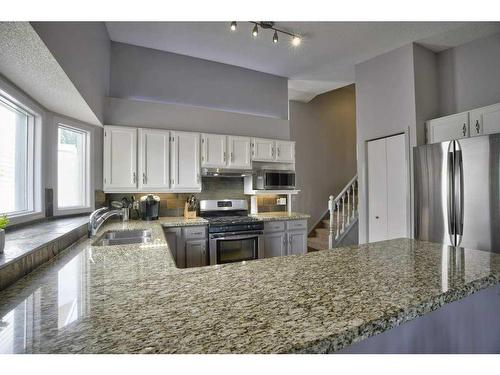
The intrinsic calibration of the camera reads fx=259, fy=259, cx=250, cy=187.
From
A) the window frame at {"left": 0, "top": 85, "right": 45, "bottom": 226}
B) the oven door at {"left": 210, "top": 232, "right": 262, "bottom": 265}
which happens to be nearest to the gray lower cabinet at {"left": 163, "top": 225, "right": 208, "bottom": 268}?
the oven door at {"left": 210, "top": 232, "right": 262, "bottom": 265}

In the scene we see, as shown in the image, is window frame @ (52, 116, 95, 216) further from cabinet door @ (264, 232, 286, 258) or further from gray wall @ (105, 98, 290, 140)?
cabinet door @ (264, 232, 286, 258)

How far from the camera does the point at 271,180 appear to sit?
372cm

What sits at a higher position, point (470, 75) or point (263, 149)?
point (470, 75)

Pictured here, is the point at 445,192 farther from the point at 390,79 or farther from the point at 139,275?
the point at 139,275

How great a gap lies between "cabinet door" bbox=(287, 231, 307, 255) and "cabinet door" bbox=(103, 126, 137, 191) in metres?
2.16

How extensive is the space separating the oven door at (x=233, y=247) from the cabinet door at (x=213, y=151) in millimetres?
988

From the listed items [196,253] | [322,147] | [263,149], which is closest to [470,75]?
[263,149]

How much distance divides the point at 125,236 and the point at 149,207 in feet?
2.29

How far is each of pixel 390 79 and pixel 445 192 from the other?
5.83 ft

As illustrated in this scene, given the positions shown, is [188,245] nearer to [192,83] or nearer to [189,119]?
[189,119]

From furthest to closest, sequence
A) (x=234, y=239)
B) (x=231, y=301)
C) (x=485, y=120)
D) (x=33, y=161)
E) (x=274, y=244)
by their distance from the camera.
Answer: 1. (x=274, y=244)
2. (x=234, y=239)
3. (x=485, y=120)
4. (x=33, y=161)
5. (x=231, y=301)

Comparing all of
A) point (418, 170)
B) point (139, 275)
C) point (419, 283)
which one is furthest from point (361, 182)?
point (139, 275)

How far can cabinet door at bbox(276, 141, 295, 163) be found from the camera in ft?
13.0
